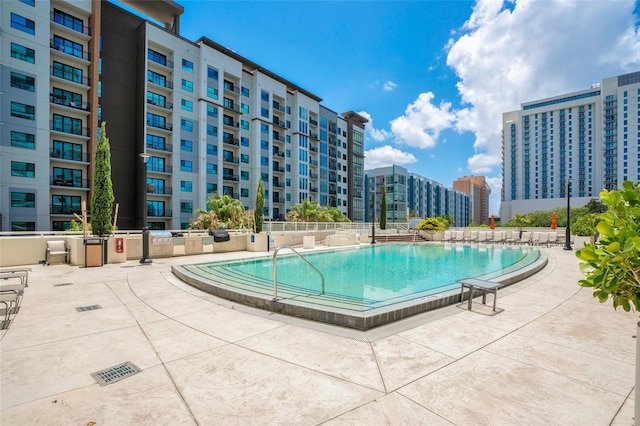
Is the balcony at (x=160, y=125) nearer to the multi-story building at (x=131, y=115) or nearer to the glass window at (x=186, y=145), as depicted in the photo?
the multi-story building at (x=131, y=115)

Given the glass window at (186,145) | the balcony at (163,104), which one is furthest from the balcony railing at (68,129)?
the glass window at (186,145)

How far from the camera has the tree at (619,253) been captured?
1.93 meters

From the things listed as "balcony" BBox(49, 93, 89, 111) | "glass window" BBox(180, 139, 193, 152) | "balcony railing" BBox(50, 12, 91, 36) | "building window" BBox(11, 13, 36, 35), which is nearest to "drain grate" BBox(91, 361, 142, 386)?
"balcony" BBox(49, 93, 89, 111)

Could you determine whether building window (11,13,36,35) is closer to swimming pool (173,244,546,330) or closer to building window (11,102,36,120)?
building window (11,102,36,120)

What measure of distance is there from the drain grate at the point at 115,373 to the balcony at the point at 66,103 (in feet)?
119

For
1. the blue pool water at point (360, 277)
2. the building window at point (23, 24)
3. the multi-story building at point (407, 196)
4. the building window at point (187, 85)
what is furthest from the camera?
the multi-story building at point (407, 196)

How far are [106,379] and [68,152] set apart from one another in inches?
1400

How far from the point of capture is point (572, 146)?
106 meters

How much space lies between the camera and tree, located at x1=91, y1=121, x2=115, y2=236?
13914 millimetres

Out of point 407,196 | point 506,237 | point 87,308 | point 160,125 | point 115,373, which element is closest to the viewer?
point 115,373

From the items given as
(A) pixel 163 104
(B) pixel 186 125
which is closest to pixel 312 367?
(B) pixel 186 125

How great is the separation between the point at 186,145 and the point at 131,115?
647cm

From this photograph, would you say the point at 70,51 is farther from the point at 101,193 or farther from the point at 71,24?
the point at 101,193

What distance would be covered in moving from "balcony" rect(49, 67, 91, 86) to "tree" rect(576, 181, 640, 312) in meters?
40.8
